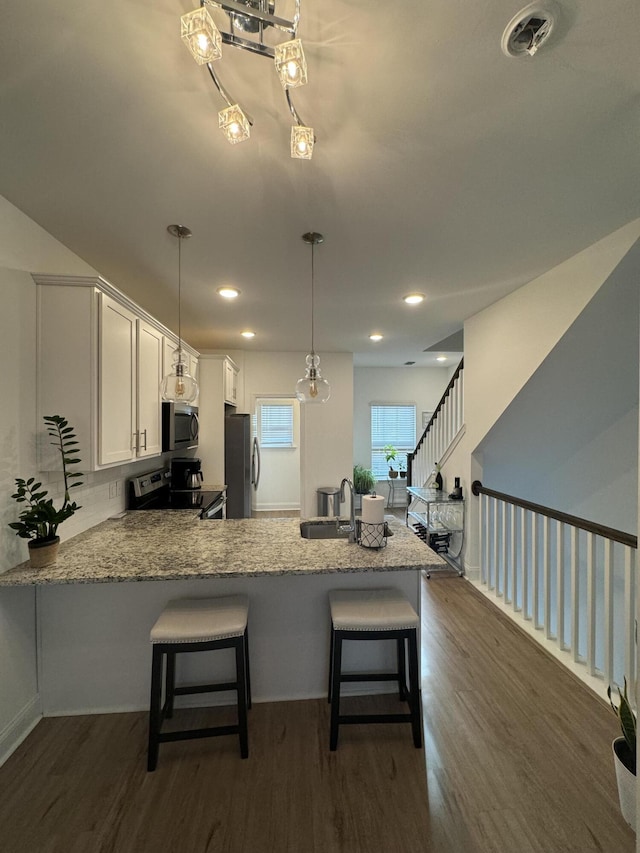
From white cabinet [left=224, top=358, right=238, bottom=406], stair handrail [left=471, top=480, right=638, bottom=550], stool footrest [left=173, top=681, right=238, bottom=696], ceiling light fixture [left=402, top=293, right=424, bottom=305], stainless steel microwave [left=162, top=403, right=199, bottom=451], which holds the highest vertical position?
ceiling light fixture [left=402, top=293, right=424, bottom=305]

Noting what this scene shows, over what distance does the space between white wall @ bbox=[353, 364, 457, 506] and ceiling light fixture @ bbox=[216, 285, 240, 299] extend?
164 inches

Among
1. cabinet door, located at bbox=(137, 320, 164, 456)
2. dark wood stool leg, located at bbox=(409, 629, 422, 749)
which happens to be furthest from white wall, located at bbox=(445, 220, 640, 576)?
cabinet door, located at bbox=(137, 320, 164, 456)

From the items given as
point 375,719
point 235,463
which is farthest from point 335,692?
point 235,463

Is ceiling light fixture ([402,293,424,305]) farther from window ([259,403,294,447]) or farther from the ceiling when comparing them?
window ([259,403,294,447])

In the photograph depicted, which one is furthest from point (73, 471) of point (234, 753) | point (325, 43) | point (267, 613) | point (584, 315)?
point (584, 315)

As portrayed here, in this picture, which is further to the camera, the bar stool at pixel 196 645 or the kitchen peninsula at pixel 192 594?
the kitchen peninsula at pixel 192 594

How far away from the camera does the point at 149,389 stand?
2621 millimetres

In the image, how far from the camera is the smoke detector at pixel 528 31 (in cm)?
91

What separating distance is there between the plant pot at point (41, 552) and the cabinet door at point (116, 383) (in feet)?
1.50

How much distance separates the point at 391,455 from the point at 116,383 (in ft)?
17.7

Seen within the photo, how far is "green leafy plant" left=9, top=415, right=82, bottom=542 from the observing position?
168 cm

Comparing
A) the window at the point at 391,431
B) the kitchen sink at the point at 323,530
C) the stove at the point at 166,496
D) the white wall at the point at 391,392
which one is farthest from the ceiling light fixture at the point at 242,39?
the window at the point at 391,431

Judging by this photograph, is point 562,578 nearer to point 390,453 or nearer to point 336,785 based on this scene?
point 336,785

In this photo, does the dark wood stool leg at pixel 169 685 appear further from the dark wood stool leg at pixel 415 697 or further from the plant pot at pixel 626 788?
the plant pot at pixel 626 788
